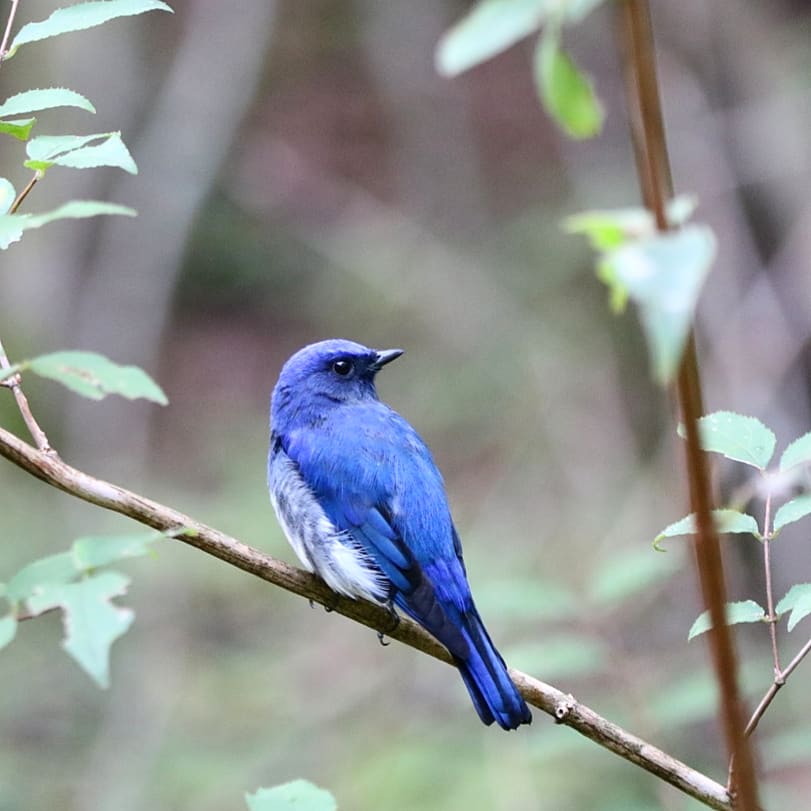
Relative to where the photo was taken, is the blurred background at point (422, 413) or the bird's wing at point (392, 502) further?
the blurred background at point (422, 413)

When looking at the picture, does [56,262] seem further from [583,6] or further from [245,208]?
[583,6]

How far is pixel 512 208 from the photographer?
11008 mm

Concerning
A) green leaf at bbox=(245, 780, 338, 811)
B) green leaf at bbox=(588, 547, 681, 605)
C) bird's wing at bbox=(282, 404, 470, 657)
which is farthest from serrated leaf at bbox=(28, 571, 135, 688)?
green leaf at bbox=(588, 547, 681, 605)

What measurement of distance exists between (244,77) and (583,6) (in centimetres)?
Result: 775

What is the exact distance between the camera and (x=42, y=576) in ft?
4.34

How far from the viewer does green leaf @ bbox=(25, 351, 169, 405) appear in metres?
1.26

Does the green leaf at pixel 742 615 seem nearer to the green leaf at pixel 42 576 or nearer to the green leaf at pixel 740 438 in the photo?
the green leaf at pixel 740 438

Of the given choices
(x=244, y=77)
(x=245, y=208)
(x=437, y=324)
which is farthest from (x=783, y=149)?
(x=245, y=208)

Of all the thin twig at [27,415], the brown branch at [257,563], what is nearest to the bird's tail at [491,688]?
the brown branch at [257,563]

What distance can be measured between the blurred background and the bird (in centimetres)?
27

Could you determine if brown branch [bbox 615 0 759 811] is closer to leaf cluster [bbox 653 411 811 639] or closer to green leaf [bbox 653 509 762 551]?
leaf cluster [bbox 653 411 811 639]

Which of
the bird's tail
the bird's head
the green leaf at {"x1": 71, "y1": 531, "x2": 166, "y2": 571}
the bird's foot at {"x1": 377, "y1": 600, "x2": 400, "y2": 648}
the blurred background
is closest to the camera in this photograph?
the green leaf at {"x1": 71, "y1": 531, "x2": 166, "y2": 571}

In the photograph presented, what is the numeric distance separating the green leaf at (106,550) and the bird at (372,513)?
145 cm

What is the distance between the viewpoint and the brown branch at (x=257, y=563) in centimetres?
174
